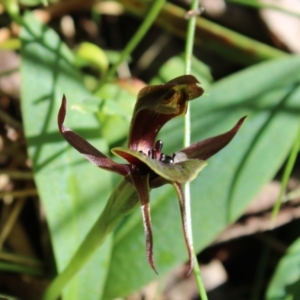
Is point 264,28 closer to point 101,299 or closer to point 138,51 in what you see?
point 138,51

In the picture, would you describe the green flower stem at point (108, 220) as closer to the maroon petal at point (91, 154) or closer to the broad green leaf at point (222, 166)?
the maroon petal at point (91, 154)

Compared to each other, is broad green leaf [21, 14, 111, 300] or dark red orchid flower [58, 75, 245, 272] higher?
broad green leaf [21, 14, 111, 300]

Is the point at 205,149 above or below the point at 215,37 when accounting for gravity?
below

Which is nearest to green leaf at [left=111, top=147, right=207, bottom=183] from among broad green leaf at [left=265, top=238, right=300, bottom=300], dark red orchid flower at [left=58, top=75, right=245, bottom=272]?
dark red orchid flower at [left=58, top=75, right=245, bottom=272]

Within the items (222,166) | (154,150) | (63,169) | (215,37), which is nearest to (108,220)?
(154,150)

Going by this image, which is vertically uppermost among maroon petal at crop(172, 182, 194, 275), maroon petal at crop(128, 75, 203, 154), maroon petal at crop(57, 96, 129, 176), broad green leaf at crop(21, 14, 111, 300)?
broad green leaf at crop(21, 14, 111, 300)

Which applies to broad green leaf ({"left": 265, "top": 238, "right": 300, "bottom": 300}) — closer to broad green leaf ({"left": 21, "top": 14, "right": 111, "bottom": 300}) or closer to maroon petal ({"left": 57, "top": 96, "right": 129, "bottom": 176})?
broad green leaf ({"left": 21, "top": 14, "right": 111, "bottom": 300})

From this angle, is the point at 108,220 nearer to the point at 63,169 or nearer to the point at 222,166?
the point at 63,169
